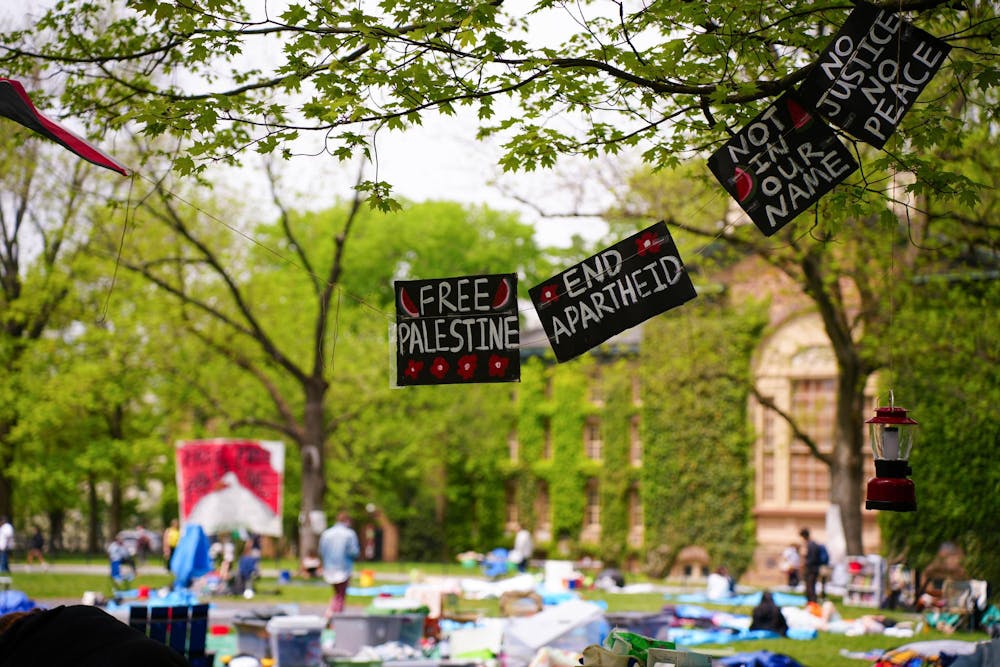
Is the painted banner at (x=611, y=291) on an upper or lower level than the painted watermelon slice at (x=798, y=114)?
lower

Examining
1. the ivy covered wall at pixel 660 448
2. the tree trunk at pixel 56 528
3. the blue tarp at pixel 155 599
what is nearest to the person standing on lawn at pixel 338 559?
the blue tarp at pixel 155 599

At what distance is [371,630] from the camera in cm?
1416

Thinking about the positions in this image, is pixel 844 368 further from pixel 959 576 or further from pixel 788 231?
pixel 959 576

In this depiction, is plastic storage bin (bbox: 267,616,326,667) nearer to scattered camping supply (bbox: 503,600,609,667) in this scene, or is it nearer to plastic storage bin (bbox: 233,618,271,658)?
plastic storage bin (bbox: 233,618,271,658)

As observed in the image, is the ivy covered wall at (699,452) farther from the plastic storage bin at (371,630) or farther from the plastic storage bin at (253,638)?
the plastic storage bin at (253,638)

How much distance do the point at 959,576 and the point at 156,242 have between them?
22.6 metres

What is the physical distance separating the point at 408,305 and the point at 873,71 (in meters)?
3.21

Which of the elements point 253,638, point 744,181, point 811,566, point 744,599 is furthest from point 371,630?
point 744,599

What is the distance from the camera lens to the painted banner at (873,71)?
6.86m

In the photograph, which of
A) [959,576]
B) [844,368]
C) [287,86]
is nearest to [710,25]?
[287,86]

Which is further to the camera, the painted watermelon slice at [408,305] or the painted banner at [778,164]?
the painted watermelon slice at [408,305]

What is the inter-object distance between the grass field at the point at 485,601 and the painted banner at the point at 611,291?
820 centimetres

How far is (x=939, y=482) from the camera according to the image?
29.5 meters

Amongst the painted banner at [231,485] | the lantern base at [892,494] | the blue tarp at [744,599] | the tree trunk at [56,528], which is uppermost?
the lantern base at [892,494]
